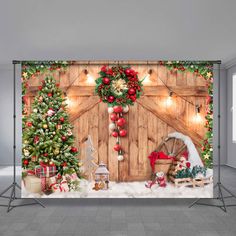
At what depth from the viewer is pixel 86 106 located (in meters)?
4.40

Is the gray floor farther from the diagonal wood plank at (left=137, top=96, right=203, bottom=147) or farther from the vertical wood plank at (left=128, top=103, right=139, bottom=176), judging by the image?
the diagonal wood plank at (left=137, top=96, right=203, bottom=147)

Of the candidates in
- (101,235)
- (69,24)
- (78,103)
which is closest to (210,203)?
(101,235)

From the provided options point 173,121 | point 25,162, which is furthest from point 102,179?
point 173,121

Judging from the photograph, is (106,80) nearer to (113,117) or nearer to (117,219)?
(113,117)

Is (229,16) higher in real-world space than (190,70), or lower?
higher

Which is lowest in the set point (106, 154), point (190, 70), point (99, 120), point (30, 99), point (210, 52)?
point (106, 154)

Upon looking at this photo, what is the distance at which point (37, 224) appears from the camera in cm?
379

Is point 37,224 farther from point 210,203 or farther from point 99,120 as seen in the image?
point 210,203

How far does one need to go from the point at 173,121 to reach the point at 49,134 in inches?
70.3

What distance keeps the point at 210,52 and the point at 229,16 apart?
94.3 inches

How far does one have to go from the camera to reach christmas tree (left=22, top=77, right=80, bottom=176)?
4324mm

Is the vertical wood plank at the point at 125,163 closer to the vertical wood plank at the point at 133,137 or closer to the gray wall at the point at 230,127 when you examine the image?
the vertical wood plank at the point at 133,137

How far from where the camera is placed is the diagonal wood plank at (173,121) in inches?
174

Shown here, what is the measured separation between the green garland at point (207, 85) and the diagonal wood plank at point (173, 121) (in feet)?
0.40
